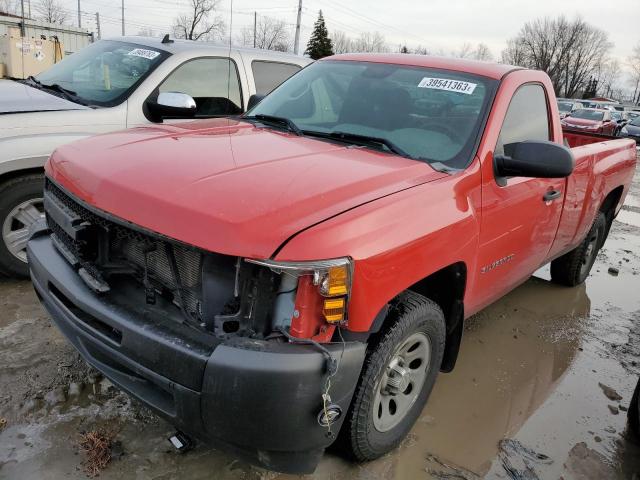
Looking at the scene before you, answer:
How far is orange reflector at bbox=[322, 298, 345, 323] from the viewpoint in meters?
1.88

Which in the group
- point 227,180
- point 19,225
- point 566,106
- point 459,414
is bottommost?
point 459,414

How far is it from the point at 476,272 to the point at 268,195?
1279mm

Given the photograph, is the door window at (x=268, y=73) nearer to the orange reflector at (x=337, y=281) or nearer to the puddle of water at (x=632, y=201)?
the orange reflector at (x=337, y=281)

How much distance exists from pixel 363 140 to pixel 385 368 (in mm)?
1260

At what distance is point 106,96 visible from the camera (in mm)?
4375

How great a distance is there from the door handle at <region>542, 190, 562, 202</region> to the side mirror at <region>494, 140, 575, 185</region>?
588 mm

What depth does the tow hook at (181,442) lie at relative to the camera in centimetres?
238

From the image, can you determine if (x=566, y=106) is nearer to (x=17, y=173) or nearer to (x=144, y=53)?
(x=144, y=53)

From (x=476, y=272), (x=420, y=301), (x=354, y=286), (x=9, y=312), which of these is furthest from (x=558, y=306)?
(x=9, y=312)

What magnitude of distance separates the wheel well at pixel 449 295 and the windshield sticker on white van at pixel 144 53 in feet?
10.7

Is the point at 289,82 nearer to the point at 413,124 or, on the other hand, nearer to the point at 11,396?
the point at 413,124

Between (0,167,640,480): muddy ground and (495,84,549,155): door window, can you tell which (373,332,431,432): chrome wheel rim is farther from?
(495,84,549,155): door window

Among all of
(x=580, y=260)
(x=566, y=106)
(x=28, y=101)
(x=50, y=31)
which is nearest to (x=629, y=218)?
(x=580, y=260)

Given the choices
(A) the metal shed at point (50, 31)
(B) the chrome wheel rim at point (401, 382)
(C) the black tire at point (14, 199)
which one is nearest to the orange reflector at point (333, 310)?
(B) the chrome wheel rim at point (401, 382)
